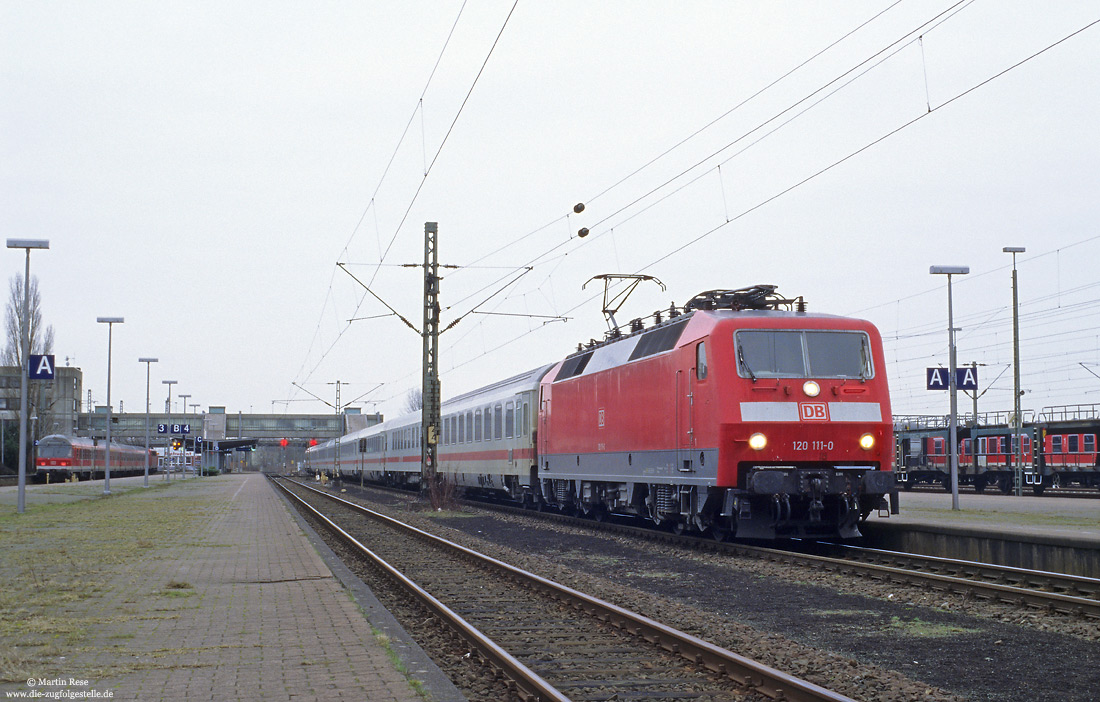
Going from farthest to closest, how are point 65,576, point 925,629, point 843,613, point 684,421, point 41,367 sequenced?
point 41,367 → point 684,421 → point 65,576 → point 843,613 → point 925,629

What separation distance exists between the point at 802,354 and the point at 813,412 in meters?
0.91

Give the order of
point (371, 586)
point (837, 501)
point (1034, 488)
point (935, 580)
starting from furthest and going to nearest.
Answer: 1. point (1034, 488)
2. point (837, 501)
3. point (371, 586)
4. point (935, 580)

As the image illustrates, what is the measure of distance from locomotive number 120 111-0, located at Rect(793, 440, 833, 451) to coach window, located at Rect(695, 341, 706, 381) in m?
1.67

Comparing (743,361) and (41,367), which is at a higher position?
→ (41,367)

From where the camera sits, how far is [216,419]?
112m

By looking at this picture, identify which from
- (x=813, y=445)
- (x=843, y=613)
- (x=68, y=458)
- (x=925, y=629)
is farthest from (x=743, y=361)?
(x=68, y=458)

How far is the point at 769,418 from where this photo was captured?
15297 mm

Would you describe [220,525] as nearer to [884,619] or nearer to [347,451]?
[884,619]

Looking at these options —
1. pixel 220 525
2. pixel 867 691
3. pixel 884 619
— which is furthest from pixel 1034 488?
pixel 867 691

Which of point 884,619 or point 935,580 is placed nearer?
point 884,619

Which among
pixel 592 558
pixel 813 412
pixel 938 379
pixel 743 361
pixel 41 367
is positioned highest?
pixel 41 367

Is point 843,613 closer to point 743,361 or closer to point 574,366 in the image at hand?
point 743,361

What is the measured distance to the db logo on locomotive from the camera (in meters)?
15.4

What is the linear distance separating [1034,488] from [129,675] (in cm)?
3954
